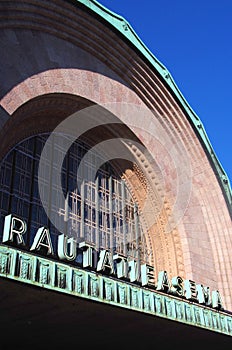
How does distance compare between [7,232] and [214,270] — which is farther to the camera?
[214,270]

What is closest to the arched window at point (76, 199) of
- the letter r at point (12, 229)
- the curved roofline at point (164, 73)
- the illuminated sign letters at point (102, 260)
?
the illuminated sign letters at point (102, 260)

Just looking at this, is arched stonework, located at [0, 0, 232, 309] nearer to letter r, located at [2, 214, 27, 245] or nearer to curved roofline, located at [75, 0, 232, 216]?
Result: curved roofline, located at [75, 0, 232, 216]

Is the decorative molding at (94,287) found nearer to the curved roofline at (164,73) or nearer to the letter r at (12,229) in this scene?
the letter r at (12,229)

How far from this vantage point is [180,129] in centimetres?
1889

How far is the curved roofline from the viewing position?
51.1 feet

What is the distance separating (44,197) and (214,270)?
733cm

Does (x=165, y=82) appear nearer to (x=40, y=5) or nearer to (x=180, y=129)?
(x=180, y=129)

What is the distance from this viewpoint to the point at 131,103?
670 inches

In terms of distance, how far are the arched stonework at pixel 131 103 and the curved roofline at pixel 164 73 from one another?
158mm

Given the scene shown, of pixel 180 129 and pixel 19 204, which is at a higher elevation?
pixel 180 129

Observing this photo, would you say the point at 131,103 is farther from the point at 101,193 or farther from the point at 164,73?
the point at 101,193

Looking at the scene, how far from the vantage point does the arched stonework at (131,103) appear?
12.9 meters

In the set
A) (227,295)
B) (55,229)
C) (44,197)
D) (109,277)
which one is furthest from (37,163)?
(227,295)

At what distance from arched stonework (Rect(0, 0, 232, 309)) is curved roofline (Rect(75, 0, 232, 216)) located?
16cm
